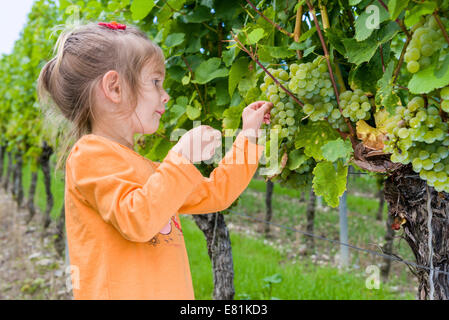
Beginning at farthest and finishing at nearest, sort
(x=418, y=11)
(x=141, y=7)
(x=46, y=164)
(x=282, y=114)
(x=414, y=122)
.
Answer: (x=46, y=164), (x=141, y=7), (x=282, y=114), (x=414, y=122), (x=418, y=11)

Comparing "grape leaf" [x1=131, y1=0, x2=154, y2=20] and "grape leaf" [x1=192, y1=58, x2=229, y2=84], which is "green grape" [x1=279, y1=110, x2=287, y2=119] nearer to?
"grape leaf" [x1=192, y1=58, x2=229, y2=84]

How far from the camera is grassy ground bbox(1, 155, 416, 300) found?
4209mm

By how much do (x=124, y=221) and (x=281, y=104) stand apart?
579mm

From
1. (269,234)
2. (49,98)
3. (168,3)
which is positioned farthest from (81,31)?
(269,234)

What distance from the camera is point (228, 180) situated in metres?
1.45

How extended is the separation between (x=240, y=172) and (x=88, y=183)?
55 centimetres

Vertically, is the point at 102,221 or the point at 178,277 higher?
the point at 102,221

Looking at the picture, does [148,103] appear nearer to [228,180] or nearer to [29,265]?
[228,180]

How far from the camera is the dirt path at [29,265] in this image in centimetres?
504

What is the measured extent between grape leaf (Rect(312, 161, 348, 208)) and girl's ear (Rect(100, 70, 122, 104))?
0.66m

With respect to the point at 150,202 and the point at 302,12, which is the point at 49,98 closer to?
the point at 150,202

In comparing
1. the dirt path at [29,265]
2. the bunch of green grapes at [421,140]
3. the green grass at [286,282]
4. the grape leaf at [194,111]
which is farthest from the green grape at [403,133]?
the dirt path at [29,265]

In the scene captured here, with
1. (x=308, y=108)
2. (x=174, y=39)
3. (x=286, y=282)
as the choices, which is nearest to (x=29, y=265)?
(x=286, y=282)
